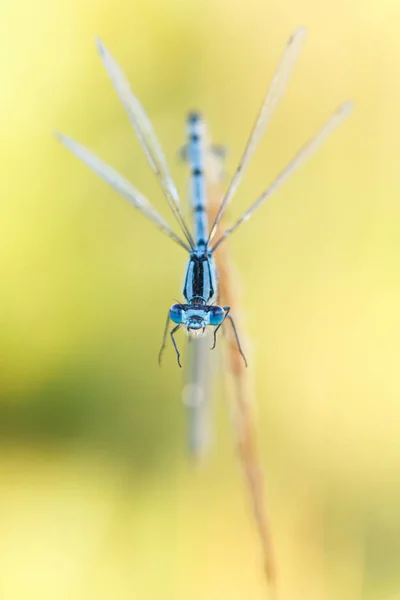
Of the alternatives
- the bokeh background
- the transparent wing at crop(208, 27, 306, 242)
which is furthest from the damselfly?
the bokeh background

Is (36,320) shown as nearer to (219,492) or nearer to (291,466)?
(219,492)

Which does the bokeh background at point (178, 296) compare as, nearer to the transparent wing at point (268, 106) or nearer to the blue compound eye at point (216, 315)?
the transparent wing at point (268, 106)

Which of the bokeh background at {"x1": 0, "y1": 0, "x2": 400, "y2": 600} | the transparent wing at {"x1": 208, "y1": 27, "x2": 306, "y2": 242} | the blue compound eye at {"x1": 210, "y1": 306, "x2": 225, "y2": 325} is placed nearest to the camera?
the blue compound eye at {"x1": 210, "y1": 306, "x2": 225, "y2": 325}

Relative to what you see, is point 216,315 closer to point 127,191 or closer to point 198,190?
point 127,191

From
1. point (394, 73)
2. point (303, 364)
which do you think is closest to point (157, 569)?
point (303, 364)

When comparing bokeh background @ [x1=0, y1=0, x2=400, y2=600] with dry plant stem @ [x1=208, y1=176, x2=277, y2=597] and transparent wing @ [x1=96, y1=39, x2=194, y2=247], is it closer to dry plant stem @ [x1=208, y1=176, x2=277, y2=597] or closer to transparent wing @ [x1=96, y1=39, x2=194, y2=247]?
dry plant stem @ [x1=208, y1=176, x2=277, y2=597]

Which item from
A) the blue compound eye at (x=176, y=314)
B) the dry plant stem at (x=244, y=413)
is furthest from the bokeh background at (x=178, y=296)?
the blue compound eye at (x=176, y=314)
